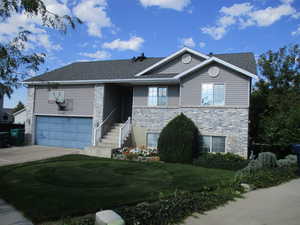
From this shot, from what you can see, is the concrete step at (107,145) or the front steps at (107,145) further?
the concrete step at (107,145)

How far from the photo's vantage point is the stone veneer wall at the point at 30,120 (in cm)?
1727

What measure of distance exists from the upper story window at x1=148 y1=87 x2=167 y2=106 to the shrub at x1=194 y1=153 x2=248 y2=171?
15.3ft

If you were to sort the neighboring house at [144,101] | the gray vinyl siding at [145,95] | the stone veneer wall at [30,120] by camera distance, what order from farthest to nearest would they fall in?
the stone veneer wall at [30,120] < the gray vinyl siding at [145,95] < the neighboring house at [144,101]

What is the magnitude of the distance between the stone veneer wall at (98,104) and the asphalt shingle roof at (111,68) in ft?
2.53

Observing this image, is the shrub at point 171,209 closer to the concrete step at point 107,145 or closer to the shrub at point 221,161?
the shrub at point 221,161

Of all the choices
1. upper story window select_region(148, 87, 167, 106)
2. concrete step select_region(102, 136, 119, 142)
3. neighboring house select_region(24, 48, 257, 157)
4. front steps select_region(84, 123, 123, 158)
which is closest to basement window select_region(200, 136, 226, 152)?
neighboring house select_region(24, 48, 257, 157)

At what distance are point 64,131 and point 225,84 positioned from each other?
1160 cm

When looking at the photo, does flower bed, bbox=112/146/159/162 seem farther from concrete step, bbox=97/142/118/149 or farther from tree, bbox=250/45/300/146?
tree, bbox=250/45/300/146

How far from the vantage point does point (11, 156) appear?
12273 mm

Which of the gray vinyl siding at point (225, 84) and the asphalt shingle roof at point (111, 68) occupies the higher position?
the asphalt shingle roof at point (111, 68)

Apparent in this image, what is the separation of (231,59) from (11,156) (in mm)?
14712

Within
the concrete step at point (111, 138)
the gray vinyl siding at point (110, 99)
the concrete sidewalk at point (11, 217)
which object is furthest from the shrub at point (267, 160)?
the gray vinyl siding at point (110, 99)

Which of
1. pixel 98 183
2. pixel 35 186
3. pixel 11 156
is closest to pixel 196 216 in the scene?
pixel 98 183

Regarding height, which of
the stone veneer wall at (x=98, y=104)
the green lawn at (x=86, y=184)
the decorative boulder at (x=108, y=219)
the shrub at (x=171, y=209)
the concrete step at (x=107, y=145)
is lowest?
the green lawn at (x=86, y=184)
